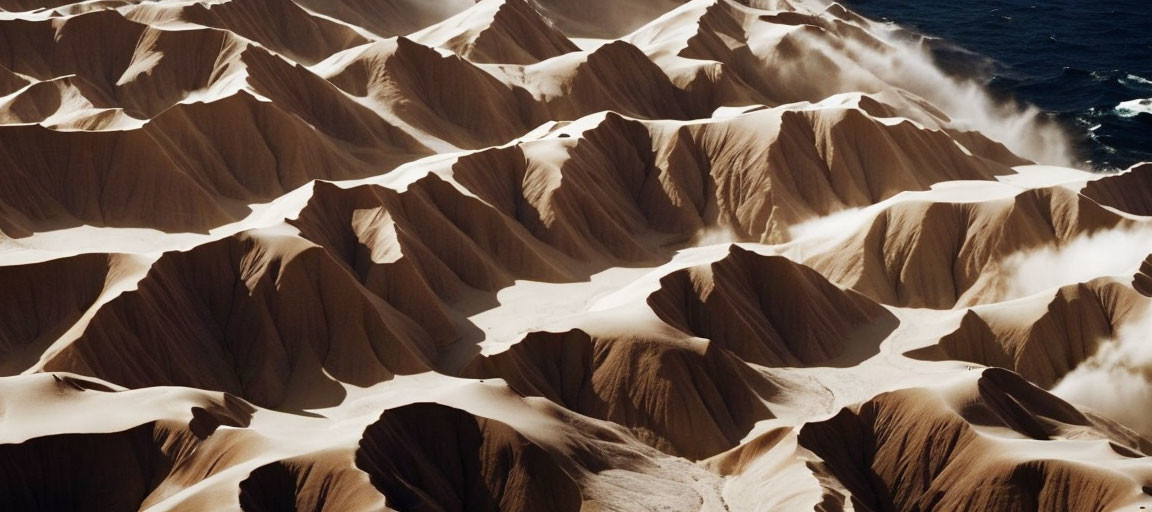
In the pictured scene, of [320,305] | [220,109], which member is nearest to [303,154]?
[220,109]

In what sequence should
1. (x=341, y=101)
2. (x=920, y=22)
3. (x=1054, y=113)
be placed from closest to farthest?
(x=341, y=101), (x=1054, y=113), (x=920, y=22)

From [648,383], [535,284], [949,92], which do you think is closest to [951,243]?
[535,284]

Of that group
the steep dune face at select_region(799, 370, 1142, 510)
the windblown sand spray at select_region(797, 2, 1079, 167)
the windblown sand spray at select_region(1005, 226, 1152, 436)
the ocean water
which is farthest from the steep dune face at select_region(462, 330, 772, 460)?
the windblown sand spray at select_region(797, 2, 1079, 167)

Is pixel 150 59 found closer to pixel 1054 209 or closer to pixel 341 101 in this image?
pixel 341 101

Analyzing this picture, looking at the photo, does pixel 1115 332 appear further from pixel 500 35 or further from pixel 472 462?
pixel 500 35

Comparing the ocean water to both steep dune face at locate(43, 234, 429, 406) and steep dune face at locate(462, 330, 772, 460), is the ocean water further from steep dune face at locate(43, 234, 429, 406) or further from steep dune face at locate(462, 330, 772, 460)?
steep dune face at locate(43, 234, 429, 406)
